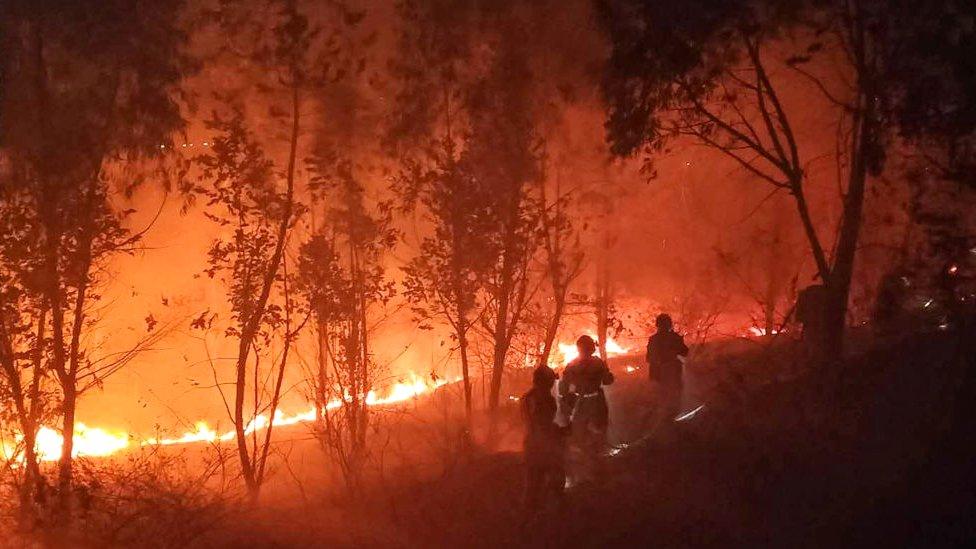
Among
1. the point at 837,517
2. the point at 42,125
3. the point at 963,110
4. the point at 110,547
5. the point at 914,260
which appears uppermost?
the point at 42,125

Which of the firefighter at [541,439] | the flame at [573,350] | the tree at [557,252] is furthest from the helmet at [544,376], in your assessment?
the flame at [573,350]

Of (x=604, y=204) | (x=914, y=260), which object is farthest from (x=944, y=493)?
(x=604, y=204)

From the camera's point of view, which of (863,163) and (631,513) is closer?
(631,513)

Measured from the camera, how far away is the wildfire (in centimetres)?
1493

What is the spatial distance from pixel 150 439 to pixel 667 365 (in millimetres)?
17184

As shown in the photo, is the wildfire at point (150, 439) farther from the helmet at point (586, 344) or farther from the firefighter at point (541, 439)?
the firefighter at point (541, 439)

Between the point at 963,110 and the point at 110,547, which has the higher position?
the point at 963,110

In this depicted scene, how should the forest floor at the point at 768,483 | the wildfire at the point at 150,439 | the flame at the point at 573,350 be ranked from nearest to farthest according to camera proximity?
1. the forest floor at the point at 768,483
2. the wildfire at the point at 150,439
3. the flame at the point at 573,350

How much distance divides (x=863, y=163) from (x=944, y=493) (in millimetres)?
7151

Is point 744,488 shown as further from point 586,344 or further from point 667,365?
point 667,365

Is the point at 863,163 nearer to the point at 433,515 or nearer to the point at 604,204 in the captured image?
the point at 433,515

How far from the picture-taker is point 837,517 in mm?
7664

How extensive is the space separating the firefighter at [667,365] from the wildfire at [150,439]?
572 centimetres

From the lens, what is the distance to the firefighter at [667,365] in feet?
39.2
